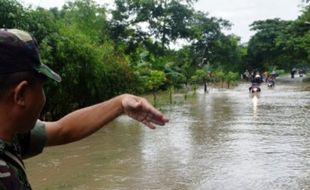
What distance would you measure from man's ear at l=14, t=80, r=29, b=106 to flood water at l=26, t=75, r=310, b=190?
18.2 ft

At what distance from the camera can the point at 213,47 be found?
51.7m

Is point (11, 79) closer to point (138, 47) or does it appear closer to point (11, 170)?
point (11, 170)

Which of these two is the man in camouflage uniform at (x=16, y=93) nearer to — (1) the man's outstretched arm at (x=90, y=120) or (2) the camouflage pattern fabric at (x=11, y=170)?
(2) the camouflage pattern fabric at (x=11, y=170)

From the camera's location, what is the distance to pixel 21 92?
1299 millimetres

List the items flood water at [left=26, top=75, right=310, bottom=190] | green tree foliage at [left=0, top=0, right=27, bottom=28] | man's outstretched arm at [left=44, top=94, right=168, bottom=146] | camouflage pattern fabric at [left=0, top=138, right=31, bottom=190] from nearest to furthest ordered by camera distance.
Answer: camouflage pattern fabric at [left=0, top=138, right=31, bottom=190] → man's outstretched arm at [left=44, top=94, right=168, bottom=146] → flood water at [left=26, top=75, right=310, bottom=190] → green tree foliage at [left=0, top=0, right=27, bottom=28]

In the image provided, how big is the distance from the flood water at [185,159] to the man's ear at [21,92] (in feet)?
18.2

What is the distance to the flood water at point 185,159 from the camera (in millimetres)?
7035

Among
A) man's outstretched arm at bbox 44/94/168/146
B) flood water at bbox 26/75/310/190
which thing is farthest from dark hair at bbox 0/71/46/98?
flood water at bbox 26/75/310/190

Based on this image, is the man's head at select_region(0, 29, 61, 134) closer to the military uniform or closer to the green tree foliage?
the military uniform

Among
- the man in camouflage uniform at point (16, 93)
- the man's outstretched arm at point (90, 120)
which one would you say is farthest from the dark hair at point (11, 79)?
the man's outstretched arm at point (90, 120)

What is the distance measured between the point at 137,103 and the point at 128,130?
1128cm

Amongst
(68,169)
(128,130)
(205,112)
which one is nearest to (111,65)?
(205,112)

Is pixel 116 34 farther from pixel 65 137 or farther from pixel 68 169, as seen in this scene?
pixel 65 137

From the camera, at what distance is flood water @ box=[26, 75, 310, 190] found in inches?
277
